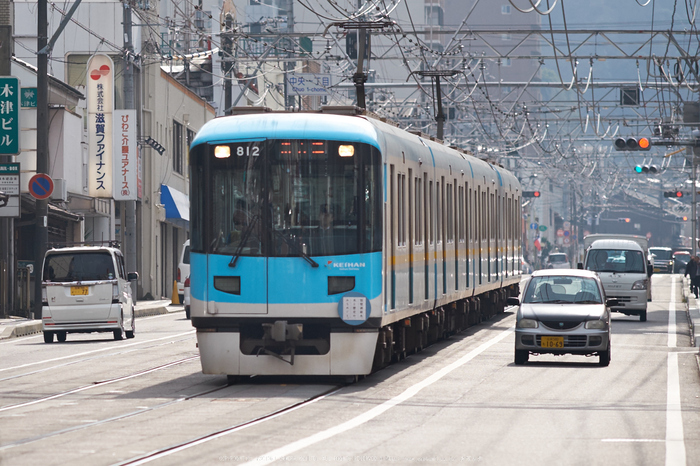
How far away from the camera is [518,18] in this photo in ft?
578

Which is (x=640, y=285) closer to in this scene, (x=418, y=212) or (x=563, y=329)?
(x=563, y=329)

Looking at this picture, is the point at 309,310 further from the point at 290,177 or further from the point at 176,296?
the point at 176,296

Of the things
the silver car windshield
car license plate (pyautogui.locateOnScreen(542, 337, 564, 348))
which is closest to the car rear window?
the silver car windshield

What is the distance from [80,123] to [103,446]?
1185 inches

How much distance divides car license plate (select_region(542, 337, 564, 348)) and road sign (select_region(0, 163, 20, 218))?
16157mm

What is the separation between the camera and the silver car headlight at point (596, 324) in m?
18.8

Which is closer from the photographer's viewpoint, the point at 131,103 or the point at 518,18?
the point at 131,103

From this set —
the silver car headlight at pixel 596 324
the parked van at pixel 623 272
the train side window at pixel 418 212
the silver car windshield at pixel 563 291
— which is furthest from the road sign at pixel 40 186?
the silver car headlight at pixel 596 324

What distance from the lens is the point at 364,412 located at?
41.3 feet

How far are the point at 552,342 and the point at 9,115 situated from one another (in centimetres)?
1720

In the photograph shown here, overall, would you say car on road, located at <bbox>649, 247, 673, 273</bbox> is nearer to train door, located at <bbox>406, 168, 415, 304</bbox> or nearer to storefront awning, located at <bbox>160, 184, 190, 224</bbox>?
storefront awning, located at <bbox>160, 184, 190, 224</bbox>

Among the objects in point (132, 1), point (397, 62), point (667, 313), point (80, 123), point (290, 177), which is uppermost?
point (397, 62)

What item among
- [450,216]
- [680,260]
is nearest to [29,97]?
[450,216]

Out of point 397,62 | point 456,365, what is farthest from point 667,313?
point 397,62
